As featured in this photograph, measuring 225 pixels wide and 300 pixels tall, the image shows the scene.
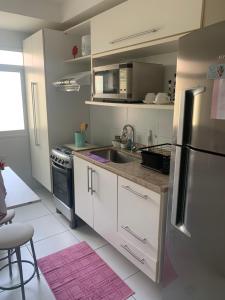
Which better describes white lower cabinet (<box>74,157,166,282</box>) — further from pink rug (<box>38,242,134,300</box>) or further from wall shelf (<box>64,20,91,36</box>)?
wall shelf (<box>64,20,91,36</box>)

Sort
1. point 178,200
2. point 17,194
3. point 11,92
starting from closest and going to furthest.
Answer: point 178,200 < point 17,194 < point 11,92

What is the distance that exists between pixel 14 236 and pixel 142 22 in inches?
72.4

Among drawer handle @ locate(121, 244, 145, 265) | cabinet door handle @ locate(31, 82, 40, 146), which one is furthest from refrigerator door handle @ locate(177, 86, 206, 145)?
cabinet door handle @ locate(31, 82, 40, 146)

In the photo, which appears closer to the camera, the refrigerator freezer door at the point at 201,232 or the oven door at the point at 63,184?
the refrigerator freezer door at the point at 201,232

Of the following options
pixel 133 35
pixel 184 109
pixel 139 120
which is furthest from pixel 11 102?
pixel 184 109

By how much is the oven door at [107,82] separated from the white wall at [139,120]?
16.8 inches

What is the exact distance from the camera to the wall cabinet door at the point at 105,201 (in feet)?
6.77

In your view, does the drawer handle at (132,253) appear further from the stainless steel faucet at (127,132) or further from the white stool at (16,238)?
the stainless steel faucet at (127,132)

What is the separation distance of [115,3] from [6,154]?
99.1 inches

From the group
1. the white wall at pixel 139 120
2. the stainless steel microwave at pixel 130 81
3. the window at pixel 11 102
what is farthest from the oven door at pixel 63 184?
the window at pixel 11 102

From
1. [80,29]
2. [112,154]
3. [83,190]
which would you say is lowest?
[83,190]

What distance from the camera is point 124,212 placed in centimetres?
195

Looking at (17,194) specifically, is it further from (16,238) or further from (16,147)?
(16,147)

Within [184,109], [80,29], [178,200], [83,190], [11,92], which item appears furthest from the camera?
[11,92]
